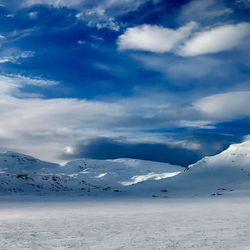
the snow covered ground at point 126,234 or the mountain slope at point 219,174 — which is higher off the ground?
the mountain slope at point 219,174

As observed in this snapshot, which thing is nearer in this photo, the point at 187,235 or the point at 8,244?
the point at 8,244

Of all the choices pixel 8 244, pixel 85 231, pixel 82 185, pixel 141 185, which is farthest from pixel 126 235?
pixel 82 185

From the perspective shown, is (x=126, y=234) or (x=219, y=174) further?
(x=219, y=174)

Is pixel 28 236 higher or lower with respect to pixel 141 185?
lower

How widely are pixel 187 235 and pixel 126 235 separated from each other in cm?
274

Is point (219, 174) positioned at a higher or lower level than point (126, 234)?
higher

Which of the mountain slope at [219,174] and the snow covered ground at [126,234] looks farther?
the mountain slope at [219,174]

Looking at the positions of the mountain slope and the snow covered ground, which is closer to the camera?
the snow covered ground

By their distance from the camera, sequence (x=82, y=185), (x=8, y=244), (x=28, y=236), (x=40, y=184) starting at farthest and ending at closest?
(x=82, y=185), (x=40, y=184), (x=28, y=236), (x=8, y=244)

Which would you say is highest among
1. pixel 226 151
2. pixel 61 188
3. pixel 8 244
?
pixel 226 151

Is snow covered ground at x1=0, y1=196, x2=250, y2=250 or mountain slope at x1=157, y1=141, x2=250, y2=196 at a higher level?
mountain slope at x1=157, y1=141, x2=250, y2=196

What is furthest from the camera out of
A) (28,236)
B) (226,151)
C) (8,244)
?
(226,151)

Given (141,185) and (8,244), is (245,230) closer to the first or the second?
(8,244)

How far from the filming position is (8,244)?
17.8 m
